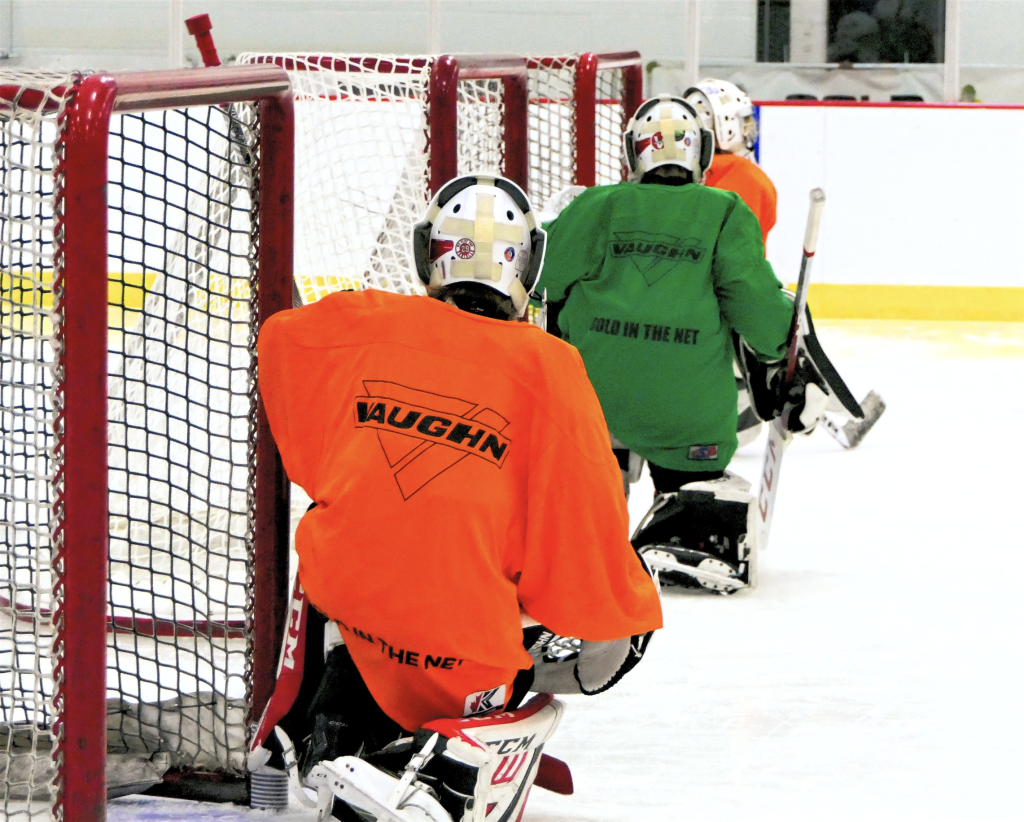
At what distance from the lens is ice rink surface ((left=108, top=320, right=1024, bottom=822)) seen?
249 cm

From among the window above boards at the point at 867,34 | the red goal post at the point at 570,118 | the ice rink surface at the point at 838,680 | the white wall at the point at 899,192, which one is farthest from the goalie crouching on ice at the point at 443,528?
the window above boards at the point at 867,34

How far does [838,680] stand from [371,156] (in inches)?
67.2

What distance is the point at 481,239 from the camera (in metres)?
2.13

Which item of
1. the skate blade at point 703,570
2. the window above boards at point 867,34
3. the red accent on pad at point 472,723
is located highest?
the window above boards at point 867,34

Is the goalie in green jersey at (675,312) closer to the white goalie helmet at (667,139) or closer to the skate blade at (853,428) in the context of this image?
the white goalie helmet at (667,139)

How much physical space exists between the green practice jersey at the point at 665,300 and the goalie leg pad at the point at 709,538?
9 cm

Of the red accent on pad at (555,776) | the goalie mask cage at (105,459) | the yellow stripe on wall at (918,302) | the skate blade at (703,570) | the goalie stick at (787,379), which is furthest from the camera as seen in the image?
the yellow stripe on wall at (918,302)

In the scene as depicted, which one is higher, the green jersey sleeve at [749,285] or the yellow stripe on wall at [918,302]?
the green jersey sleeve at [749,285]

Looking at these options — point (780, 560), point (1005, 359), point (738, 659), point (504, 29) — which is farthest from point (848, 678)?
point (504, 29)

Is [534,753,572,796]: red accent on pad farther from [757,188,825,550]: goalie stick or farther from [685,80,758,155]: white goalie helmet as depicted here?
[685,80,758,155]: white goalie helmet

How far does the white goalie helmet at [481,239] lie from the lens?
2135 mm

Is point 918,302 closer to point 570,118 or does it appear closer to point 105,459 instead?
point 570,118

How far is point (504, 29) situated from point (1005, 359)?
339 centimetres

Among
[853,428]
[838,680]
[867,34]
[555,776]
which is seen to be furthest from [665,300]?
[867,34]
